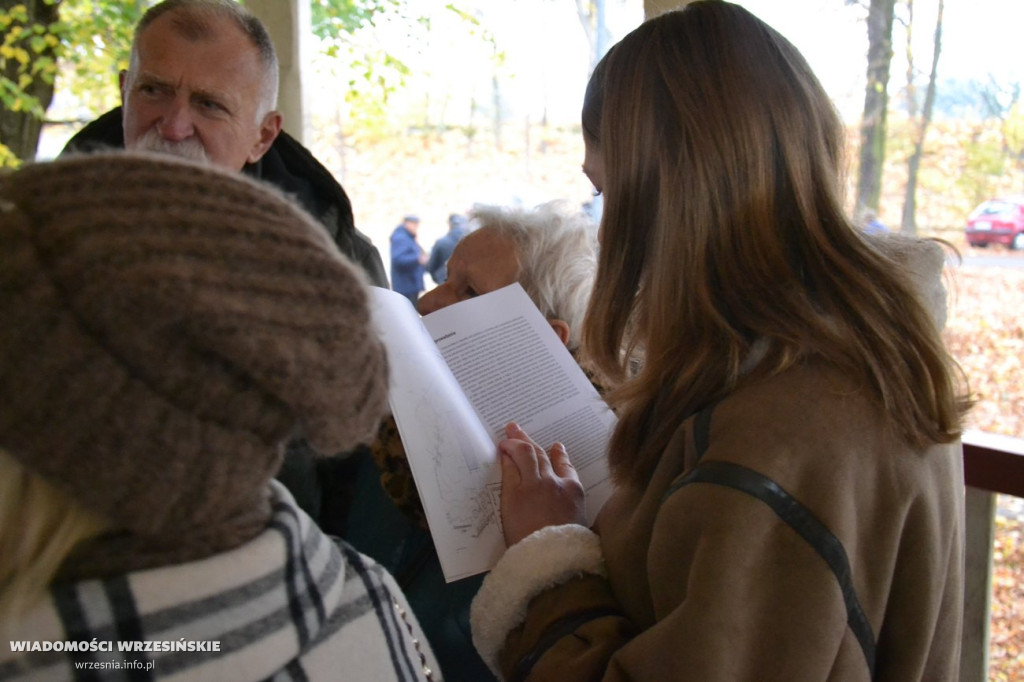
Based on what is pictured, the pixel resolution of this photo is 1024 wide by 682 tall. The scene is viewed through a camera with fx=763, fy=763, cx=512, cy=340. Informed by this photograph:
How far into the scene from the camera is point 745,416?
0.92 meters

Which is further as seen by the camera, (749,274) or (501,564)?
(501,564)

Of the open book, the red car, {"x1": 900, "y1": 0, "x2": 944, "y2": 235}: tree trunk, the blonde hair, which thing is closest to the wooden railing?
the open book

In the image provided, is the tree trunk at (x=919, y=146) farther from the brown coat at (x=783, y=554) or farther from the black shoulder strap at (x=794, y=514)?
the black shoulder strap at (x=794, y=514)

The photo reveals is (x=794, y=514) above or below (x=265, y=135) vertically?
below

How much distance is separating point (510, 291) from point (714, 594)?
0.88 metres

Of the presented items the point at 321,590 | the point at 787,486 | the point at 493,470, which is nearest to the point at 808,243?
the point at 787,486

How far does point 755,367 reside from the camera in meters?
0.97

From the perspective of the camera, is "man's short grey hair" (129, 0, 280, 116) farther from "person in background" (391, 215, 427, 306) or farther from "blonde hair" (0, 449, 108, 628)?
"person in background" (391, 215, 427, 306)

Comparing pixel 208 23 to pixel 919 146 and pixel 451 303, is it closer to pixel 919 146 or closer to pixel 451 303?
pixel 451 303

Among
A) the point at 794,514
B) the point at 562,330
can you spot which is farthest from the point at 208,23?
the point at 794,514

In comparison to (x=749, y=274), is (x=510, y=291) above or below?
below

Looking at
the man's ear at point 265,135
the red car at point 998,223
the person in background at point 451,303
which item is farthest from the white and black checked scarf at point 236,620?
the red car at point 998,223

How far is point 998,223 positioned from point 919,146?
90cm

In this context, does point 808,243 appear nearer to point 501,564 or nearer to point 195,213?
point 501,564
